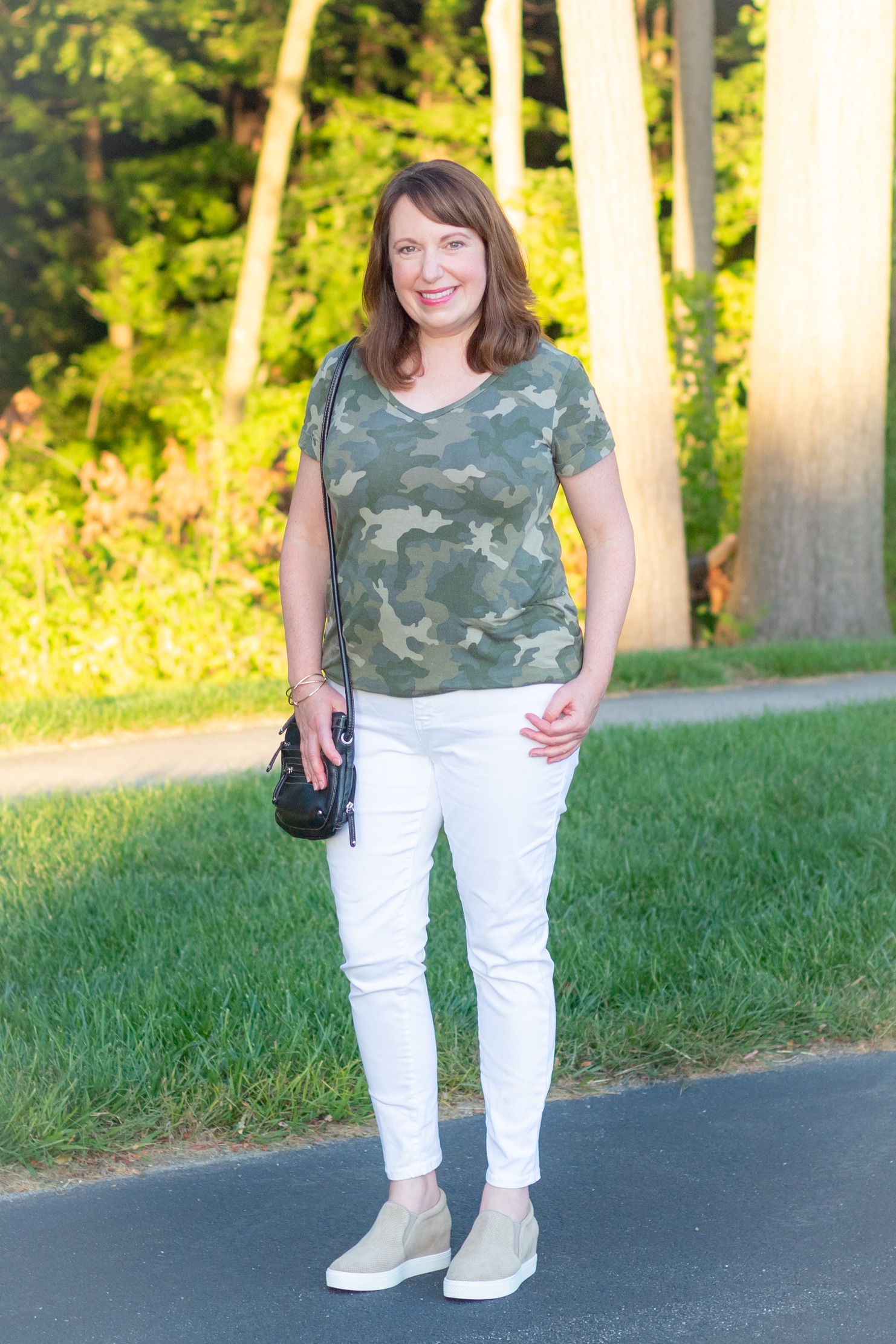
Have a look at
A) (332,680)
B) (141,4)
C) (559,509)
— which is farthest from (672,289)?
(332,680)

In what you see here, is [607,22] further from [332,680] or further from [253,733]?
[332,680]

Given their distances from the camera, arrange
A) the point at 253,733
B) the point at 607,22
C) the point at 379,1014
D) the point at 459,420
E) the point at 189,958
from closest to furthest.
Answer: the point at 459,420, the point at 379,1014, the point at 189,958, the point at 253,733, the point at 607,22

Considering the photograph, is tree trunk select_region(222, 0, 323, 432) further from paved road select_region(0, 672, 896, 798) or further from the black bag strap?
the black bag strap

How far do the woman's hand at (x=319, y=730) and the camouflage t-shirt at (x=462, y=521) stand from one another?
88 mm

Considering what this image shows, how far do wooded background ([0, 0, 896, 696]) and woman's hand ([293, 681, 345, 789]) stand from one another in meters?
5.63

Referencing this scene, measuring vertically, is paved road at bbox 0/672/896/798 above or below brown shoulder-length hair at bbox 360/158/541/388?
below

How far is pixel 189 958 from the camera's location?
4.37 meters

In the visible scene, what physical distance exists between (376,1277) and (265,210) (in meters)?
15.4

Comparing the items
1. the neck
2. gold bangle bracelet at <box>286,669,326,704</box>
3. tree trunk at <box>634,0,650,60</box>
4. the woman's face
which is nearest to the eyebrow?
the woman's face

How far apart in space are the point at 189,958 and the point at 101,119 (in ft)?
59.1

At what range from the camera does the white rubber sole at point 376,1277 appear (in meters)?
2.85

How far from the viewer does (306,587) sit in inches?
114

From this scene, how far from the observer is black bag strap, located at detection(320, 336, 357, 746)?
2777mm

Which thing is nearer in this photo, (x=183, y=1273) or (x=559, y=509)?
(x=183, y=1273)
